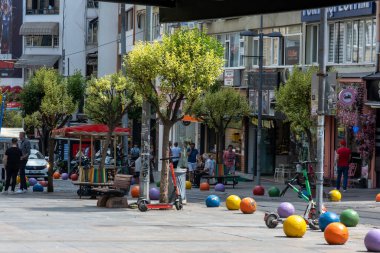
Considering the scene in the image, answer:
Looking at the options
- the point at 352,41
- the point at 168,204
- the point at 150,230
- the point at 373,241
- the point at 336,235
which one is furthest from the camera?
the point at 352,41

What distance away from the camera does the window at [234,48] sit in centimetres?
4866

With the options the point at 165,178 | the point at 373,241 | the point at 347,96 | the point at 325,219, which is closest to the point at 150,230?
the point at 325,219

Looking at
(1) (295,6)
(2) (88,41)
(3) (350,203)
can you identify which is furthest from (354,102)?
(2) (88,41)

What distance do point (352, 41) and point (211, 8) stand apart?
29.3 metres

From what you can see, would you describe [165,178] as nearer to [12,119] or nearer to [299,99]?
[299,99]

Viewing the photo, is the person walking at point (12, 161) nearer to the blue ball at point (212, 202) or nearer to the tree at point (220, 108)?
the blue ball at point (212, 202)

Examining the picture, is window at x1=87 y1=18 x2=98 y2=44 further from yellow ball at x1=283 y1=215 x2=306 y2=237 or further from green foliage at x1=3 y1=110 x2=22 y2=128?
yellow ball at x1=283 y1=215 x2=306 y2=237

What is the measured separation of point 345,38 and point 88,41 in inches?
1788

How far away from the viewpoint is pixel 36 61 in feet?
285

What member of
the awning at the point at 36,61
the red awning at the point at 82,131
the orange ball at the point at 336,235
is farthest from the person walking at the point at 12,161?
the awning at the point at 36,61

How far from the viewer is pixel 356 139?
124ft

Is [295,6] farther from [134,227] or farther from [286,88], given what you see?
[286,88]

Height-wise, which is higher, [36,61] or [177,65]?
[36,61]

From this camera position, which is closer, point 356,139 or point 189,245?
point 189,245
